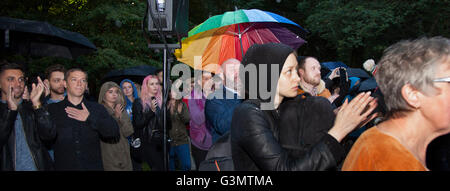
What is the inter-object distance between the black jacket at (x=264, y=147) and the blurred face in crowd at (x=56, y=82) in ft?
10.1

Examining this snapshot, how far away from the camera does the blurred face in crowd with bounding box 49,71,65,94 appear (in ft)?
14.4

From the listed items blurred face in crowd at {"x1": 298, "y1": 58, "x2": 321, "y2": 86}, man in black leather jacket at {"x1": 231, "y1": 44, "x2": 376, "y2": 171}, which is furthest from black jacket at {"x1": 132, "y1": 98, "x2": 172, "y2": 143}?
man in black leather jacket at {"x1": 231, "y1": 44, "x2": 376, "y2": 171}

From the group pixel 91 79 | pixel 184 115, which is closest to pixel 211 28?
pixel 184 115

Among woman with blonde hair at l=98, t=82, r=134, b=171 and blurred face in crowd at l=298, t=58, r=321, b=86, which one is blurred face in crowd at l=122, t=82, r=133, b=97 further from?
blurred face in crowd at l=298, t=58, r=321, b=86

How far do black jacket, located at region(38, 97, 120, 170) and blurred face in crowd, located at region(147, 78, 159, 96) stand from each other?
1.47 meters

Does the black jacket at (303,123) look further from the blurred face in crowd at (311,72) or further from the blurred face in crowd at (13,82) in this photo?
the blurred face in crowd at (13,82)

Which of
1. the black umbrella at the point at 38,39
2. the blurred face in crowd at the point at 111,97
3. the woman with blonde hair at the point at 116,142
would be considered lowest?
the woman with blonde hair at the point at 116,142

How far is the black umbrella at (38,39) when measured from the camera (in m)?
4.28

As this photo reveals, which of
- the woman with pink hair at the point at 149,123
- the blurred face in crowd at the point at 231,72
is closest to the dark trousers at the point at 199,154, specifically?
the woman with pink hair at the point at 149,123

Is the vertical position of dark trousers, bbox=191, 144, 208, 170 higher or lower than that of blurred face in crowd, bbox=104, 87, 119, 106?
lower

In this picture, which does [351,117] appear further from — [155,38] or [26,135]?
[155,38]

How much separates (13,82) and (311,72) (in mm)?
3209

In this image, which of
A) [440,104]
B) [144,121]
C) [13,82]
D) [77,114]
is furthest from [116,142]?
[440,104]
